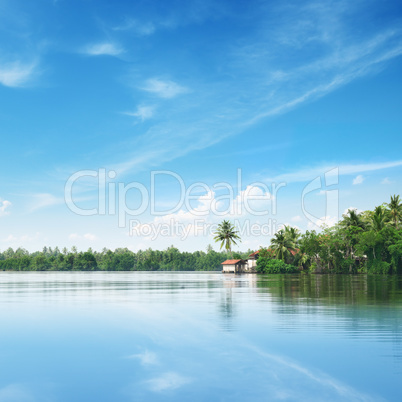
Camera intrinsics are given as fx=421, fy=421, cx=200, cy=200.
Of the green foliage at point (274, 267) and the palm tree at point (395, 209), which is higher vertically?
the palm tree at point (395, 209)

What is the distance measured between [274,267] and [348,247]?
490 inches

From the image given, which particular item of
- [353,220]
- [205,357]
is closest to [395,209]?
[353,220]

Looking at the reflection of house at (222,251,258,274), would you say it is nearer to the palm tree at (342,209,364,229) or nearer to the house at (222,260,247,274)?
the house at (222,260,247,274)

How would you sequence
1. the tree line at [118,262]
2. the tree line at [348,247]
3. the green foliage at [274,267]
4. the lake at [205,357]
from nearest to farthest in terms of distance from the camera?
the lake at [205,357] < the tree line at [348,247] < the green foliage at [274,267] < the tree line at [118,262]

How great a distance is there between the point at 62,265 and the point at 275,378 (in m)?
154

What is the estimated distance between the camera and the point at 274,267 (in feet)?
234

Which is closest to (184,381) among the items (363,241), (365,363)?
(365,363)

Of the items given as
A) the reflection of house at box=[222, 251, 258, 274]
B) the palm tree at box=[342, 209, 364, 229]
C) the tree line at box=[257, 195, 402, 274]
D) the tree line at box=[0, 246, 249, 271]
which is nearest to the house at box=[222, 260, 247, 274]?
the reflection of house at box=[222, 251, 258, 274]

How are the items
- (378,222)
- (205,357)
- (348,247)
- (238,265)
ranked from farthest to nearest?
(238,265)
(348,247)
(378,222)
(205,357)

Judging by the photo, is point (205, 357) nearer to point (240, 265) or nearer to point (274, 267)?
point (274, 267)

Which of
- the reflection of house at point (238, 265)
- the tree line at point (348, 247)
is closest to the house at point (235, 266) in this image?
the reflection of house at point (238, 265)

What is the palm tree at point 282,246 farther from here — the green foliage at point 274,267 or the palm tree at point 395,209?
the palm tree at point 395,209

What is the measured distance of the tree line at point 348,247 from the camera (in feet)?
185

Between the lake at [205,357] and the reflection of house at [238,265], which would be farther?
the reflection of house at [238,265]
